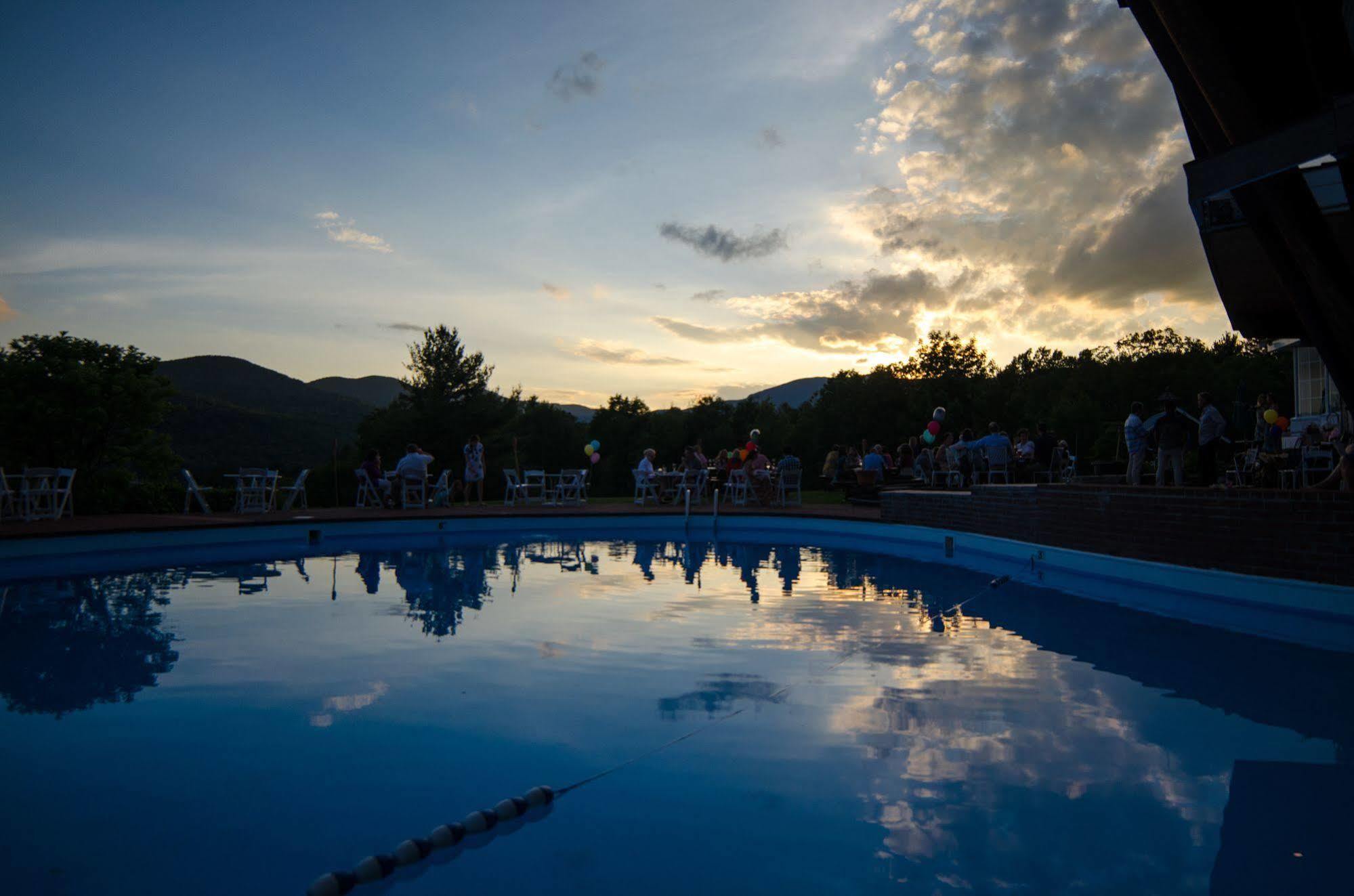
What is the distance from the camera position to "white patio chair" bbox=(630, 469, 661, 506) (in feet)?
54.8

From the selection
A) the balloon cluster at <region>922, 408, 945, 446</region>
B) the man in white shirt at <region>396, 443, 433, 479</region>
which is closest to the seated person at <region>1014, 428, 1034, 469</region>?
the balloon cluster at <region>922, 408, 945, 446</region>

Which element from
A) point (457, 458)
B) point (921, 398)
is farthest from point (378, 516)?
point (921, 398)

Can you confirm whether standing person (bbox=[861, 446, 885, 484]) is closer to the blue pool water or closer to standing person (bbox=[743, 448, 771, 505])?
standing person (bbox=[743, 448, 771, 505])

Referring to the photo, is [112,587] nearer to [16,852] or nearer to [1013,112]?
[16,852]

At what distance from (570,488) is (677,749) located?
13943 mm

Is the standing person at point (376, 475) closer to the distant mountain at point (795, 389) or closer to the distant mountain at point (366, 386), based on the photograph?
the distant mountain at point (366, 386)

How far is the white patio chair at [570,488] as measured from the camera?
16641mm

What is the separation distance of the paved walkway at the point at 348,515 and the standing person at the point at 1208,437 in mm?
4807

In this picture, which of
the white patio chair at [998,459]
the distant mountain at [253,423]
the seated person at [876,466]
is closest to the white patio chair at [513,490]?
the seated person at [876,466]

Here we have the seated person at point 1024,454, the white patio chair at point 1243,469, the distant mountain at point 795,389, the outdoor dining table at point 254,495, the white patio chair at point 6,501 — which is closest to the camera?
the white patio chair at point 6,501

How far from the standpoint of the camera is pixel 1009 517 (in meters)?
9.51

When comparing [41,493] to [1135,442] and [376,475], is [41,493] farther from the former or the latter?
[1135,442]

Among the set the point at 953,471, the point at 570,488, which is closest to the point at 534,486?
the point at 570,488

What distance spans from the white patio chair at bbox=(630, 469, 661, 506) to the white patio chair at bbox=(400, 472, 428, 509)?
14.5 ft
